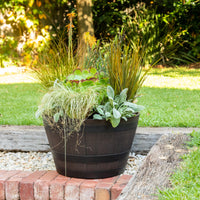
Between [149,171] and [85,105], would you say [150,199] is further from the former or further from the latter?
[85,105]

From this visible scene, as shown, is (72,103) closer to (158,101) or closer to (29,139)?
(29,139)

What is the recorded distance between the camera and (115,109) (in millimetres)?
2047

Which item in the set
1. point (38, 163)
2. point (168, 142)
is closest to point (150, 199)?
point (168, 142)

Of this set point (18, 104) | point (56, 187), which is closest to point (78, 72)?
point (56, 187)

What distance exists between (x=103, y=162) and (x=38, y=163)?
0.76 m

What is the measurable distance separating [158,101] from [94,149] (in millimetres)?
2609

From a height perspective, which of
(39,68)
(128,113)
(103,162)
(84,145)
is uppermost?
(39,68)

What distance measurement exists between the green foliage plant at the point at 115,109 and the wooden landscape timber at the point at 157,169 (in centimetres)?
32

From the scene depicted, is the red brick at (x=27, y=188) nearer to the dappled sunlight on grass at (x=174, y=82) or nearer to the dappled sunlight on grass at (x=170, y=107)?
the dappled sunlight on grass at (x=170, y=107)

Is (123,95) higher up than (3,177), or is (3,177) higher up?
(123,95)

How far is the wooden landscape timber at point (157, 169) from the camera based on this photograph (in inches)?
64.6

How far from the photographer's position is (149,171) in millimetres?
1912

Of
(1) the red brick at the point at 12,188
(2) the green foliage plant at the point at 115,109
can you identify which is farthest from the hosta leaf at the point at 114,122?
(1) the red brick at the point at 12,188

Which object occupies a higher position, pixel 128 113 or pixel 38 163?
pixel 128 113
